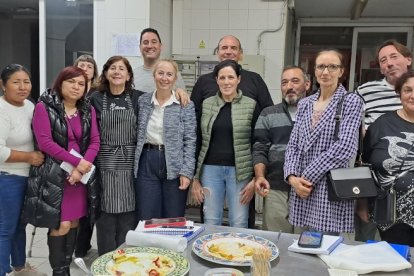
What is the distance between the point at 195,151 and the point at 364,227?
103 centimetres

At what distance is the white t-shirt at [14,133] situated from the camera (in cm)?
206

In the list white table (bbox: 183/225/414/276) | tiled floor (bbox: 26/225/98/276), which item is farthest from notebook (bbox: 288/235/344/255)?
tiled floor (bbox: 26/225/98/276)

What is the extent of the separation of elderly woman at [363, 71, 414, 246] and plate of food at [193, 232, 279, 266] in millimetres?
709

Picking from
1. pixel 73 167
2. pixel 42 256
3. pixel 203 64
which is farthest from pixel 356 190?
pixel 203 64

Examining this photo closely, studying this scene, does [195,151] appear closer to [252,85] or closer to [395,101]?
[252,85]

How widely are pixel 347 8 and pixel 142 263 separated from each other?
5.63 meters

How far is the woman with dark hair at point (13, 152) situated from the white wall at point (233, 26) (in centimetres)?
256

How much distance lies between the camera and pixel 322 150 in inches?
69.1

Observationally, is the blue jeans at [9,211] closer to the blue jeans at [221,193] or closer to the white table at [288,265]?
the blue jeans at [221,193]

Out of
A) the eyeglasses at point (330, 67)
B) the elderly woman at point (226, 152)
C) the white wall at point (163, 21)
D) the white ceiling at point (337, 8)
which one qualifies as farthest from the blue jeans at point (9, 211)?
the white ceiling at point (337, 8)

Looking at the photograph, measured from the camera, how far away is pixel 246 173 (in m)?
2.25

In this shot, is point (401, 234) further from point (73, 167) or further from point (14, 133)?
point (14, 133)

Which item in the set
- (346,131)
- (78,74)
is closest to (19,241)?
(78,74)

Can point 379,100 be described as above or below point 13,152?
above
